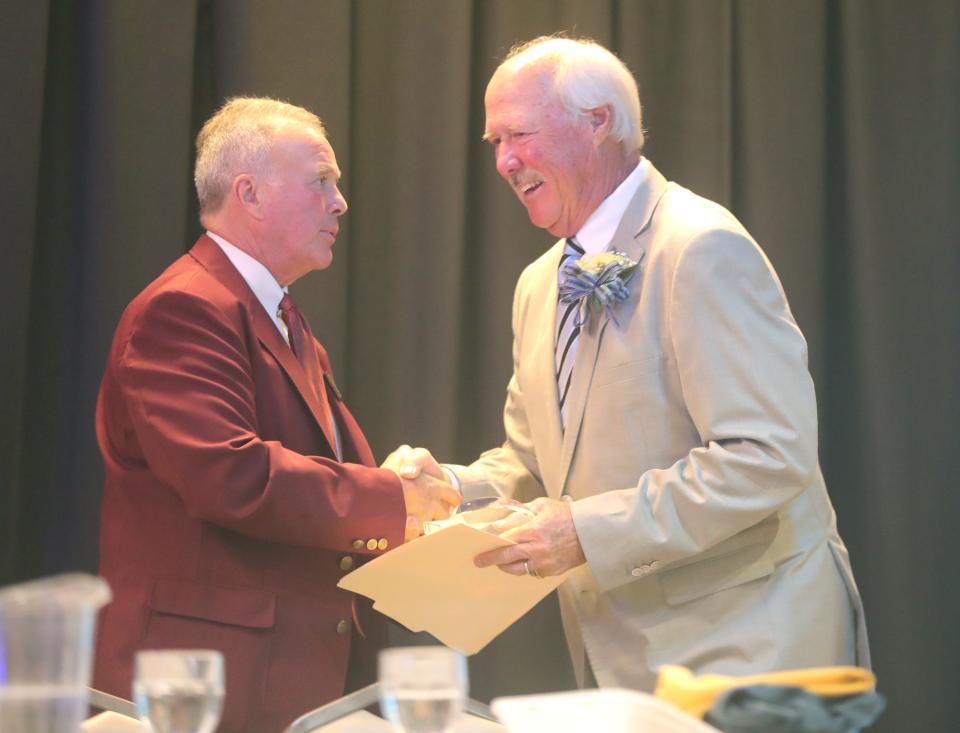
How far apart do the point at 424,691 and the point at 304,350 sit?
5.33 feet

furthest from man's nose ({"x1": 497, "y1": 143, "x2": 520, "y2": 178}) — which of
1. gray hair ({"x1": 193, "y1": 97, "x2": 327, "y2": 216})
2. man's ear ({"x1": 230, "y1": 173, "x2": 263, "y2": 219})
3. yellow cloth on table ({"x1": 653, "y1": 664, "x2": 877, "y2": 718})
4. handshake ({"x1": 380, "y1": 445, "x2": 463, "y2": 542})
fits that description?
yellow cloth on table ({"x1": 653, "y1": 664, "x2": 877, "y2": 718})

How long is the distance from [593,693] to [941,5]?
3531mm

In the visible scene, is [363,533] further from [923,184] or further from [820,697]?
[923,184]

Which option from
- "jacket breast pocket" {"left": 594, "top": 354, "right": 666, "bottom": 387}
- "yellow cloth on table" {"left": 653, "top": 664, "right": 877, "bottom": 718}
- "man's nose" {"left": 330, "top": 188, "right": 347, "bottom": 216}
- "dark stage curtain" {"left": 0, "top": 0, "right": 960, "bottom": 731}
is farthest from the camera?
"dark stage curtain" {"left": 0, "top": 0, "right": 960, "bottom": 731}

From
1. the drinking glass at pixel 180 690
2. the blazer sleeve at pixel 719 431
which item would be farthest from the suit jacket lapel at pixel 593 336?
the drinking glass at pixel 180 690

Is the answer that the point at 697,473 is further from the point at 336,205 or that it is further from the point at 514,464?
the point at 336,205

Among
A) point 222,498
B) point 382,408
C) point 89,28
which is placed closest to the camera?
point 222,498

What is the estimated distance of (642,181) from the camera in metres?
2.62

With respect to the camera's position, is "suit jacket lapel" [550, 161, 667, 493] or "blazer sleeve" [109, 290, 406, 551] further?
"suit jacket lapel" [550, 161, 667, 493]

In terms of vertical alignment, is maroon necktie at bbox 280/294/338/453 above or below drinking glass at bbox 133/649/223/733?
above

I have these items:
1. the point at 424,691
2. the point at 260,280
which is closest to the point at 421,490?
the point at 260,280

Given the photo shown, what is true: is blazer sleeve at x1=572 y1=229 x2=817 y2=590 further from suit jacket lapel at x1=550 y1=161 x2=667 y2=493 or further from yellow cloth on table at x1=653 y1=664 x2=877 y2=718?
yellow cloth on table at x1=653 y1=664 x2=877 y2=718

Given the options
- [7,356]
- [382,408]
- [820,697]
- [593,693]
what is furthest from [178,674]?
[382,408]

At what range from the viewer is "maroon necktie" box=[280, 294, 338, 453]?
2602 millimetres
